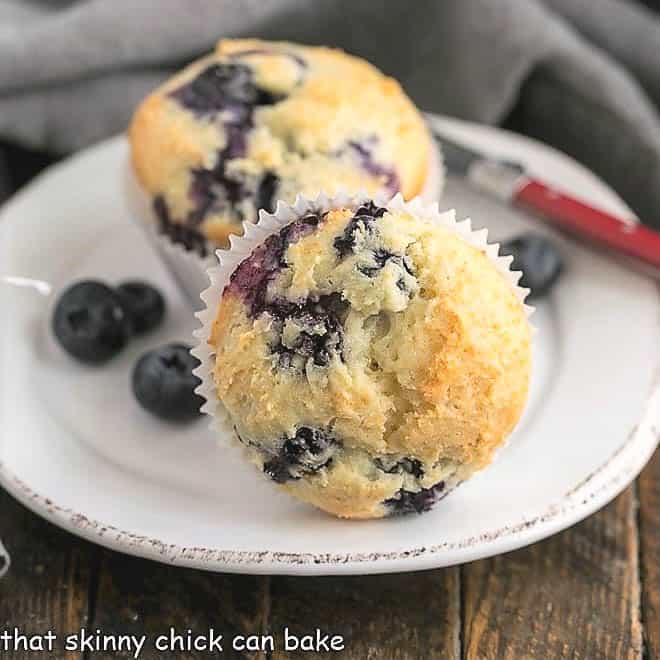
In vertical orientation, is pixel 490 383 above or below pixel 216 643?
above

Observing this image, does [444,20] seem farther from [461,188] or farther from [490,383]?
[490,383]

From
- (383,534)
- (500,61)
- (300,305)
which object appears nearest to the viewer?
(300,305)

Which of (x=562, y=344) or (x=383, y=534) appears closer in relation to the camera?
(x=383, y=534)

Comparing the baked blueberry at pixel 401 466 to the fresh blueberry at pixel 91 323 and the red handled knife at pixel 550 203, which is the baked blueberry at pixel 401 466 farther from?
the red handled knife at pixel 550 203

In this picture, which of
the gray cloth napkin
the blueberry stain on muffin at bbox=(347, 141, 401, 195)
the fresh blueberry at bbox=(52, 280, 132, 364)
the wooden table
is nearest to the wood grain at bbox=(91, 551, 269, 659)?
the wooden table

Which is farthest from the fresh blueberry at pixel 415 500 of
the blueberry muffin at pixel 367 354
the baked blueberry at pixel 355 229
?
the baked blueberry at pixel 355 229

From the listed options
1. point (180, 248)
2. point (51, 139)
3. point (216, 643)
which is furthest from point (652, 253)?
point (51, 139)

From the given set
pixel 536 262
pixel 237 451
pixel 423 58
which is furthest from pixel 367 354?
pixel 423 58

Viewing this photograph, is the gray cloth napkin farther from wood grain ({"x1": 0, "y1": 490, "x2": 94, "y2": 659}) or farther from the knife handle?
wood grain ({"x1": 0, "y1": 490, "x2": 94, "y2": 659})
